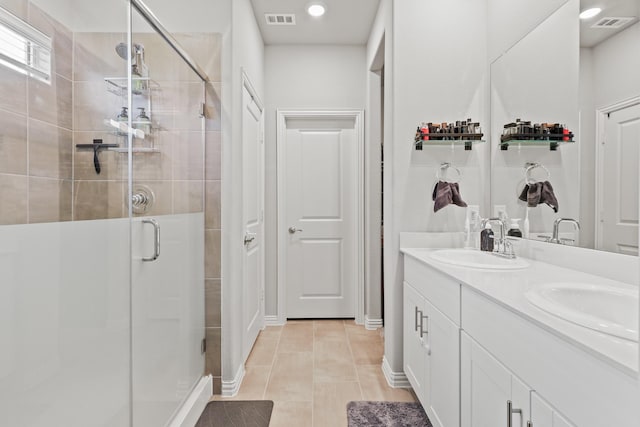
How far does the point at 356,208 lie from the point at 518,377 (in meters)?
2.60

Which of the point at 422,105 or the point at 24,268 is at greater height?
the point at 422,105

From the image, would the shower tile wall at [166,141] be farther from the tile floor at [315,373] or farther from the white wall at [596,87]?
the white wall at [596,87]

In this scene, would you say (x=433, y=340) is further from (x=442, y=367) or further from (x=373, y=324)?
(x=373, y=324)

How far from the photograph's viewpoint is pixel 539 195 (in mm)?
1840

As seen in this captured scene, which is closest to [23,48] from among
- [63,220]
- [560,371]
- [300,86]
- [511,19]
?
[63,220]

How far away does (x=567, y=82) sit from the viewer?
1.65 meters

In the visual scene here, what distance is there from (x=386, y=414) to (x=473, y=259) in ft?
3.20

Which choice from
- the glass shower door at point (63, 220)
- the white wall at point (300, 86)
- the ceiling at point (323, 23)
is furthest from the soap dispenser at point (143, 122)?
the white wall at point (300, 86)

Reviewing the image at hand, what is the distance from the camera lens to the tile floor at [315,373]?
2.07 meters

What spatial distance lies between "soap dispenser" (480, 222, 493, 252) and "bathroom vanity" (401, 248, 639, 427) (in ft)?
0.38

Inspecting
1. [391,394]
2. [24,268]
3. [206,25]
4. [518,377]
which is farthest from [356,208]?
[24,268]

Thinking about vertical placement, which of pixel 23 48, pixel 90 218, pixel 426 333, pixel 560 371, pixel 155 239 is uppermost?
pixel 23 48

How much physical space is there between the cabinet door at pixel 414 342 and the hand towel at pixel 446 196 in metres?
0.52

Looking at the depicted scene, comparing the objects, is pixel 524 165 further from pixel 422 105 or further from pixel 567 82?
pixel 422 105
